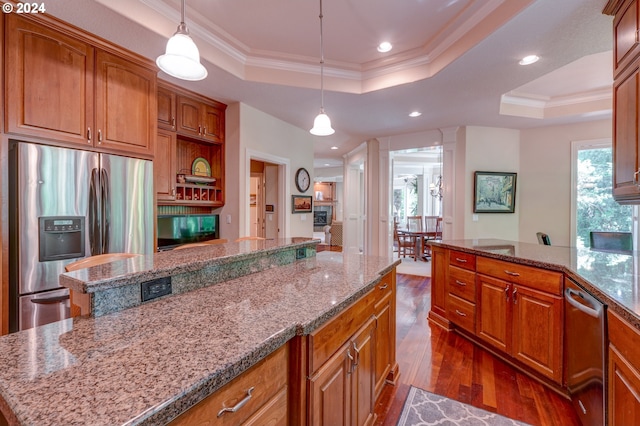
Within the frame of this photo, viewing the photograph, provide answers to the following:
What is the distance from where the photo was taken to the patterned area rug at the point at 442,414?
179 centimetres

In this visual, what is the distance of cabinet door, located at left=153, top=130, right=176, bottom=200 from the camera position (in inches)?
123

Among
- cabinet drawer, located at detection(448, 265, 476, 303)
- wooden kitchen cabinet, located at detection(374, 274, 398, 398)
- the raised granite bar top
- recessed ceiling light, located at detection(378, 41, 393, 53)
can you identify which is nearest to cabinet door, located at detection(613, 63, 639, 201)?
the raised granite bar top

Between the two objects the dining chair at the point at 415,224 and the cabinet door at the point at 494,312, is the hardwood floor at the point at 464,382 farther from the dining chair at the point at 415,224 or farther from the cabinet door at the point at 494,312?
the dining chair at the point at 415,224

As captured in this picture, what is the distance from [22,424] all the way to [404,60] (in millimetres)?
→ 3489

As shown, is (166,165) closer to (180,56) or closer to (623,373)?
(180,56)

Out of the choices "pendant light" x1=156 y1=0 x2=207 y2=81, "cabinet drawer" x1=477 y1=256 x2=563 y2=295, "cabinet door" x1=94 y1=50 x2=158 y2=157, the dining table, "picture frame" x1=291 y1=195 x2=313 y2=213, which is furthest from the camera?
the dining table

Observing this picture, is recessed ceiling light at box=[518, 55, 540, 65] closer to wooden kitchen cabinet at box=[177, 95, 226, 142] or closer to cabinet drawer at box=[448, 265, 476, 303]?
cabinet drawer at box=[448, 265, 476, 303]

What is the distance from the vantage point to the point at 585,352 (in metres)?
1.63

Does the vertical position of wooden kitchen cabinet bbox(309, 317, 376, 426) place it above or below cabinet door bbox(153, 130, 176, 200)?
below

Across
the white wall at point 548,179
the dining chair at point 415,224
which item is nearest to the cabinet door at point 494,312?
the white wall at point 548,179

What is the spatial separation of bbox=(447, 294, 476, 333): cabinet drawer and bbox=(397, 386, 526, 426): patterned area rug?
93 cm

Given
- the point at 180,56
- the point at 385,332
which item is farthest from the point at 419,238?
the point at 180,56

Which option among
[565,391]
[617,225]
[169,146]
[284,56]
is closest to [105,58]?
[169,146]

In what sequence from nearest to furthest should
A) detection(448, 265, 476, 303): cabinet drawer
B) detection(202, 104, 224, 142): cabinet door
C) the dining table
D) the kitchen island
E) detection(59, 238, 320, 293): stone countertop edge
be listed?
detection(59, 238, 320, 293): stone countertop edge
the kitchen island
detection(448, 265, 476, 303): cabinet drawer
detection(202, 104, 224, 142): cabinet door
the dining table
